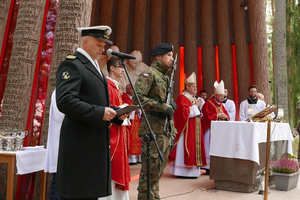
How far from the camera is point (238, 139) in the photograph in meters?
5.09

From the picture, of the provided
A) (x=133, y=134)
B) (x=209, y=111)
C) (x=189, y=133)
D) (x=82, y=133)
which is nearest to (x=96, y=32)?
(x=82, y=133)

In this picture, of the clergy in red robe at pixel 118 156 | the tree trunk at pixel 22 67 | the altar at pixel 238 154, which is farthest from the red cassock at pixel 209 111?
the tree trunk at pixel 22 67

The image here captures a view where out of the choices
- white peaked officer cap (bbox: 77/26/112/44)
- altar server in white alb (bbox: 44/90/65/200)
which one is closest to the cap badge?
white peaked officer cap (bbox: 77/26/112/44)

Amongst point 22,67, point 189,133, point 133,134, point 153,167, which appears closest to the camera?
point 153,167

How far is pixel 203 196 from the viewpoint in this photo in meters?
4.91

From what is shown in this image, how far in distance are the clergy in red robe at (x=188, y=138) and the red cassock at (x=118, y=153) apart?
287cm

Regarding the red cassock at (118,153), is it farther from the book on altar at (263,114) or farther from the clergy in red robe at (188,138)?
the clergy in red robe at (188,138)

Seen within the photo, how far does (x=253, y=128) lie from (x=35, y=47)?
339 cm

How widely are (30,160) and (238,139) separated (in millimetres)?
3123

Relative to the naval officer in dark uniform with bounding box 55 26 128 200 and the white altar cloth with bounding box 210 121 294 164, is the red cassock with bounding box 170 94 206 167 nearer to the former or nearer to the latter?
the white altar cloth with bounding box 210 121 294 164

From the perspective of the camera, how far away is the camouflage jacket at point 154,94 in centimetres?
370

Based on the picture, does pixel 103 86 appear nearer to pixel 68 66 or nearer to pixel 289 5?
pixel 68 66

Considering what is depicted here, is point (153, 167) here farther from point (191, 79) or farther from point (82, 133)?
point (191, 79)

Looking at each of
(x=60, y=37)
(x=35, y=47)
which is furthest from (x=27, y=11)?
(x=60, y=37)
